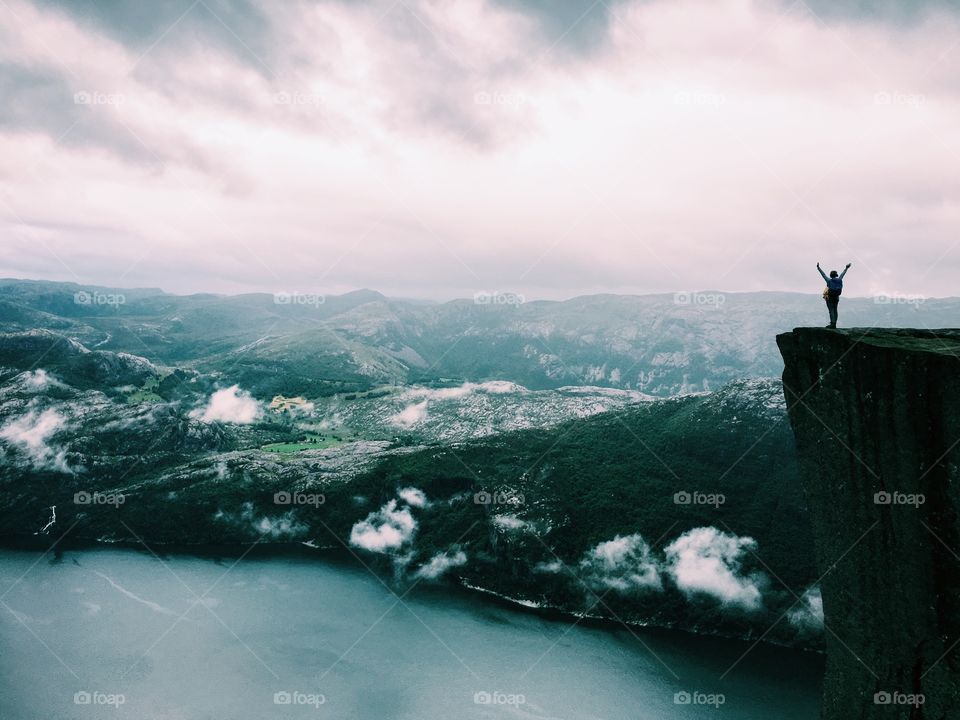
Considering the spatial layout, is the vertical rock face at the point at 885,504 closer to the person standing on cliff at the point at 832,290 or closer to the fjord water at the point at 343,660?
the person standing on cliff at the point at 832,290

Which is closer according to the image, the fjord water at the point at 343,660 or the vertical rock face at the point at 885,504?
the vertical rock face at the point at 885,504

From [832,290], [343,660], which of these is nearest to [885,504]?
[832,290]

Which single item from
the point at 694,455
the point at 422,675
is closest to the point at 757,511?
the point at 694,455

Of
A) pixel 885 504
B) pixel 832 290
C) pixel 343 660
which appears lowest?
pixel 343 660

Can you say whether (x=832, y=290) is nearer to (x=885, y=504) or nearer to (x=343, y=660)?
(x=885, y=504)

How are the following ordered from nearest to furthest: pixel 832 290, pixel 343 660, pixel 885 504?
pixel 885 504, pixel 832 290, pixel 343 660

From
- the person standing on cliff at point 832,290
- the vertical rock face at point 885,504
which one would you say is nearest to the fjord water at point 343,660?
the vertical rock face at point 885,504
